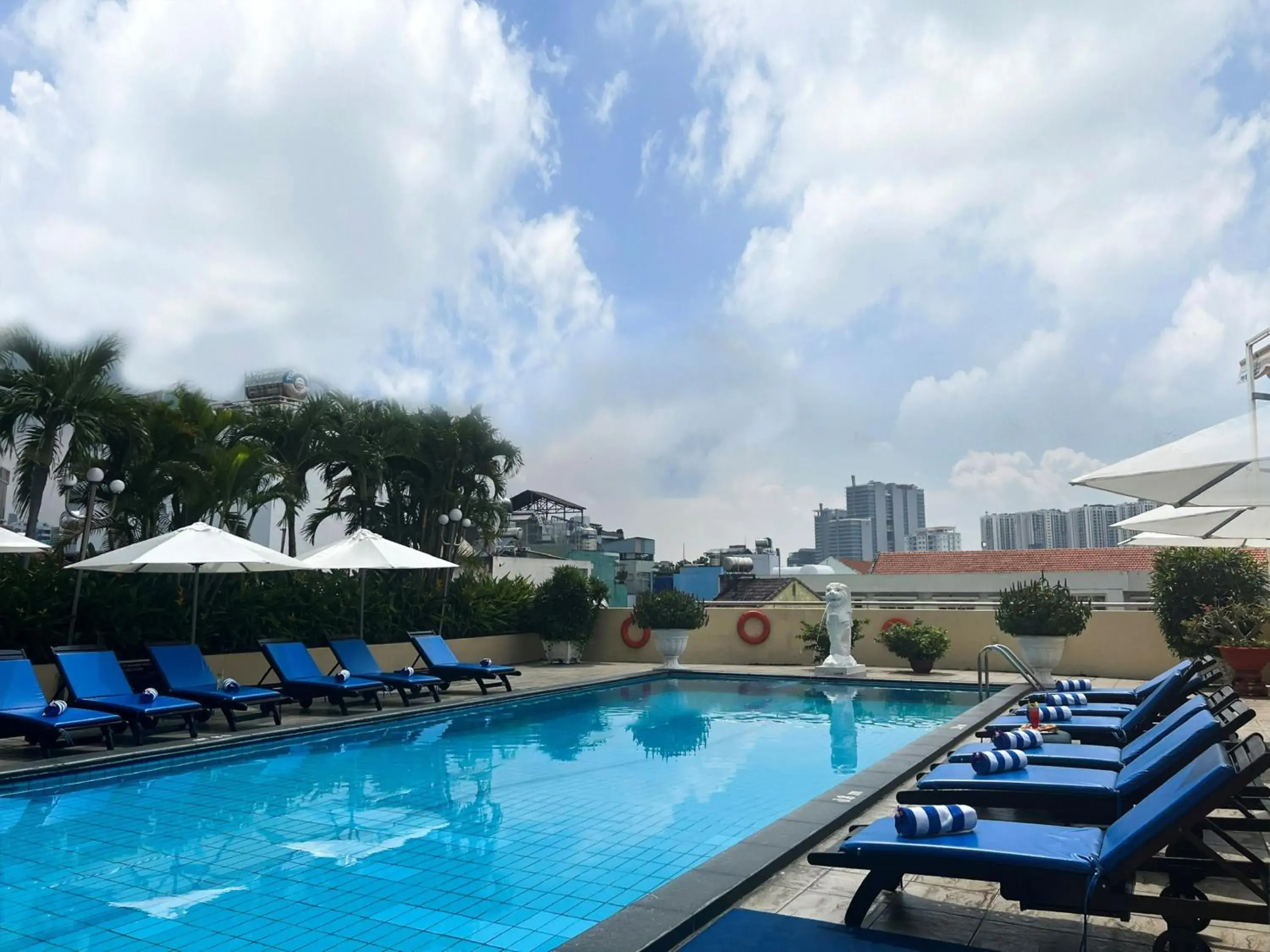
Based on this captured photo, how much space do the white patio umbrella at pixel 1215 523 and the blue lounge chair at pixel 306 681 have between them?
370 inches

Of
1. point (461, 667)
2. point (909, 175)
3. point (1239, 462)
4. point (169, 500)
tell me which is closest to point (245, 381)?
point (169, 500)

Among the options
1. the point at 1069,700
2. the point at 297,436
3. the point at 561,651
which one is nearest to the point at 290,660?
the point at 297,436

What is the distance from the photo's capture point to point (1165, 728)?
5.15 meters

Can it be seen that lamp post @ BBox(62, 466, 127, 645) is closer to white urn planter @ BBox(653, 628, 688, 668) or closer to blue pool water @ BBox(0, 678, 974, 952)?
blue pool water @ BBox(0, 678, 974, 952)

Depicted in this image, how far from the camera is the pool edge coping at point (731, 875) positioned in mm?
3730

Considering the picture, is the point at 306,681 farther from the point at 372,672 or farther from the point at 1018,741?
the point at 1018,741

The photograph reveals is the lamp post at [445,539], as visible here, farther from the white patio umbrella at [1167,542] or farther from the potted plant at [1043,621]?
the white patio umbrella at [1167,542]

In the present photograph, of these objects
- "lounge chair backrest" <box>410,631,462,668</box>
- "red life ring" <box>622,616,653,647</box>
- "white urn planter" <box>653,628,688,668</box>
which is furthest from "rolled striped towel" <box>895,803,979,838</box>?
"red life ring" <box>622,616,653,647</box>

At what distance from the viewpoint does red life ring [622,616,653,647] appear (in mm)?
19391

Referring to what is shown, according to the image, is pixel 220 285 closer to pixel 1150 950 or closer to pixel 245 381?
pixel 1150 950

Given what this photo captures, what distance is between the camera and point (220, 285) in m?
13.4

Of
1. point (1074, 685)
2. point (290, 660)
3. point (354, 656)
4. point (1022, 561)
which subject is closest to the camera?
point (1074, 685)

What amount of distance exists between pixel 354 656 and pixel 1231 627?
40.2ft

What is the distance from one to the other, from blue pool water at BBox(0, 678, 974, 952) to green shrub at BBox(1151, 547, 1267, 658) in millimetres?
4866
